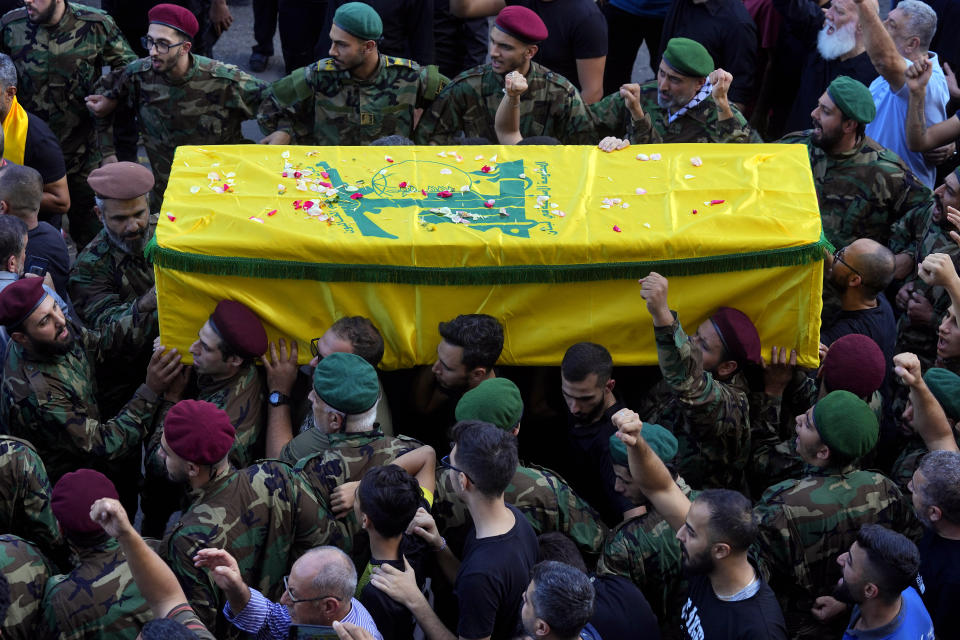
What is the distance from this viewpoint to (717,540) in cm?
323

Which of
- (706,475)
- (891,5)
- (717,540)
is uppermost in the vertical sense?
(717,540)

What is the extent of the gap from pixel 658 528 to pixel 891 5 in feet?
26.0

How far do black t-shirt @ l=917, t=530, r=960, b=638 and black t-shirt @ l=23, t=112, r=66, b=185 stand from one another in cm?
460

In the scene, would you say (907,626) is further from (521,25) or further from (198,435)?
(521,25)

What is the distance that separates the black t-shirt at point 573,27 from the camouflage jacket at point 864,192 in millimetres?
1737

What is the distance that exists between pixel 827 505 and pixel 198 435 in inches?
82.7

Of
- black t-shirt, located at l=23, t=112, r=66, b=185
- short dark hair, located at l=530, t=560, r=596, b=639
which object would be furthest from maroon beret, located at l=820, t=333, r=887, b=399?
black t-shirt, located at l=23, t=112, r=66, b=185

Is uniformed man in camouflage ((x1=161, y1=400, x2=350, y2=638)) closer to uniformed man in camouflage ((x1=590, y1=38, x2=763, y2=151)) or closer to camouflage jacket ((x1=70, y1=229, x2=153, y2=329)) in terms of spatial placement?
camouflage jacket ((x1=70, y1=229, x2=153, y2=329))

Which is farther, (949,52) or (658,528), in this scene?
(949,52)

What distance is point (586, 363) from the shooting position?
163 inches

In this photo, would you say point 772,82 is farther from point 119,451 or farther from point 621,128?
point 119,451

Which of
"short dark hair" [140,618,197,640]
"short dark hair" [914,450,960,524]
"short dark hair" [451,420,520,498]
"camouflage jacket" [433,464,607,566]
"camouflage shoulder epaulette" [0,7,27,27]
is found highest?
"short dark hair" [140,618,197,640]

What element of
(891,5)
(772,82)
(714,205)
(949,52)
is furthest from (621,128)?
(891,5)

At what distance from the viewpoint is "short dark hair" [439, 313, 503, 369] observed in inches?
167
